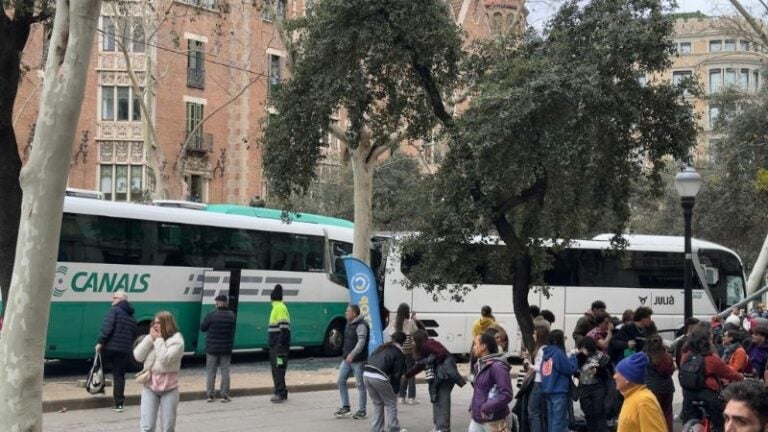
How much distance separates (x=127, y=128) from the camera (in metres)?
41.7

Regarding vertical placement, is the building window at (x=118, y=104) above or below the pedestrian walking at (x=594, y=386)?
above

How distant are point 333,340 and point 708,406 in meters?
15.9

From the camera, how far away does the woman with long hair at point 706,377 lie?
33.3ft

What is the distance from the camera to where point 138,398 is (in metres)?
15.6

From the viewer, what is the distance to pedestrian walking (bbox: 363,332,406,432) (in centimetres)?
1203

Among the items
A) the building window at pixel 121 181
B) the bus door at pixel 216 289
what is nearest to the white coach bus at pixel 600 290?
the bus door at pixel 216 289

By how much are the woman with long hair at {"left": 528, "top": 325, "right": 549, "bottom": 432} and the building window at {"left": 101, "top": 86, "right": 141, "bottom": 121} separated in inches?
1322

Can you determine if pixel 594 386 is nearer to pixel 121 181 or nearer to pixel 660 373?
pixel 660 373

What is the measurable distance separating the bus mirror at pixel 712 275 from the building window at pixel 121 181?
24587 millimetres

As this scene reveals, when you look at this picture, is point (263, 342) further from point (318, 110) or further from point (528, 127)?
point (528, 127)

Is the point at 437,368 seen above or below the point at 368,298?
below

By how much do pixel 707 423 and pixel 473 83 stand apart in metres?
6.03

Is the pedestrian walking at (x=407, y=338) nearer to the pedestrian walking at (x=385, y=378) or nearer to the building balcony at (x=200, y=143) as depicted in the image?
the pedestrian walking at (x=385, y=378)

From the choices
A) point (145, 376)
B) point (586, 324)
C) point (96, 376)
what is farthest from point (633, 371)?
point (96, 376)
